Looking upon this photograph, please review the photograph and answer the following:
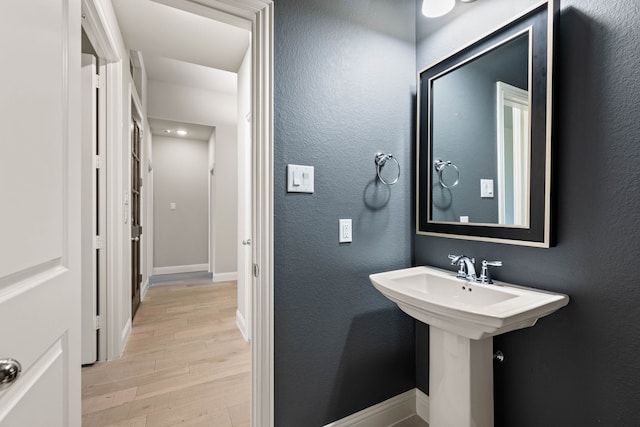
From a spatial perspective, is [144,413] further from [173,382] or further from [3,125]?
[3,125]

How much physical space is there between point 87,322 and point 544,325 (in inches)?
109

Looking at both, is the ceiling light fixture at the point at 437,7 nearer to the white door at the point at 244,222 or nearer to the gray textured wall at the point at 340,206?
the gray textured wall at the point at 340,206

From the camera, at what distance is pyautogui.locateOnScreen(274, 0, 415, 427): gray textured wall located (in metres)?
1.30

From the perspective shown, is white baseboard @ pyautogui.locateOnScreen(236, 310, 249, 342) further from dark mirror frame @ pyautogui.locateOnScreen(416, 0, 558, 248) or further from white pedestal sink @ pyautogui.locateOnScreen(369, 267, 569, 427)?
dark mirror frame @ pyautogui.locateOnScreen(416, 0, 558, 248)

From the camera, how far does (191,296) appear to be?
12.4 ft

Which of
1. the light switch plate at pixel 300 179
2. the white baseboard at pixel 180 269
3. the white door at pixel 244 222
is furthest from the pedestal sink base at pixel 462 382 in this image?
the white baseboard at pixel 180 269

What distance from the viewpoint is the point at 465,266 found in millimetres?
1313

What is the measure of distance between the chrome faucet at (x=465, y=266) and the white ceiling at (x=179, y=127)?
13.8ft

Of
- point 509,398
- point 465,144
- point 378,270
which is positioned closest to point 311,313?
point 378,270

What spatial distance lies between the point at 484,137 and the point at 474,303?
0.76m

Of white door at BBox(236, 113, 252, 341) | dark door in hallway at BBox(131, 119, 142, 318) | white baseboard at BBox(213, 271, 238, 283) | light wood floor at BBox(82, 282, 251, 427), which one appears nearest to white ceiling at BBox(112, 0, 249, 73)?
white door at BBox(236, 113, 252, 341)

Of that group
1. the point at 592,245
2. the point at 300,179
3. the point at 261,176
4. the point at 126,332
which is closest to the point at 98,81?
the point at 261,176

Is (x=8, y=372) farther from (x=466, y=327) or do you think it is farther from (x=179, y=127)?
(x=179, y=127)

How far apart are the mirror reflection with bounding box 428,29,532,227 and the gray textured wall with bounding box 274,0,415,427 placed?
0.18 m
